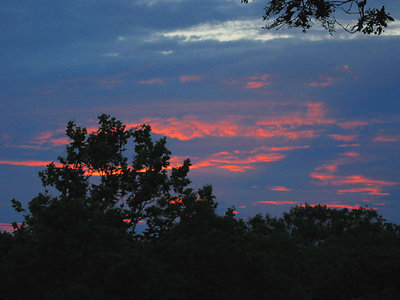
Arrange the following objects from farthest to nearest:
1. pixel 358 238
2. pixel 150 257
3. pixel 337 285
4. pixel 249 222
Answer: pixel 249 222 → pixel 358 238 → pixel 337 285 → pixel 150 257

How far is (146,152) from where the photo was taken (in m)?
27.7

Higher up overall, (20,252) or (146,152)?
(146,152)

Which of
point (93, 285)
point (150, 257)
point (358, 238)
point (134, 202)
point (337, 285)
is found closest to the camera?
point (93, 285)

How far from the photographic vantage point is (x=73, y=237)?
18.2 meters

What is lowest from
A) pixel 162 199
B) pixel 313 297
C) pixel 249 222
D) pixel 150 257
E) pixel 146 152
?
pixel 313 297

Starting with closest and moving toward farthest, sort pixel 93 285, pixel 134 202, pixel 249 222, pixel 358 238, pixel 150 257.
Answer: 1. pixel 93 285
2. pixel 150 257
3. pixel 358 238
4. pixel 249 222
5. pixel 134 202

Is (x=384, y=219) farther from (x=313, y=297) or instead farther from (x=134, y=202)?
(x=134, y=202)

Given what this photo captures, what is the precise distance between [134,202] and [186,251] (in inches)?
376

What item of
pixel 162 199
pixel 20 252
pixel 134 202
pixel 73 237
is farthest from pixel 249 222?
pixel 20 252

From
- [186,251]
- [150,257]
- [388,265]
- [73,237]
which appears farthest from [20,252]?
[388,265]

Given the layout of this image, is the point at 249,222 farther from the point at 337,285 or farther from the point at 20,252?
the point at 20,252

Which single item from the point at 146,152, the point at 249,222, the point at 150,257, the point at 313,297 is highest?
the point at 146,152

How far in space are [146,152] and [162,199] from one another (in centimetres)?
341

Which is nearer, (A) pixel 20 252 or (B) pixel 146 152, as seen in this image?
(A) pixel 20 252
